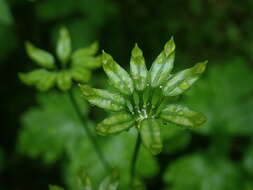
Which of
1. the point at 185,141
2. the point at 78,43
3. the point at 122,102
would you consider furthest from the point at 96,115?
the point at 122,102

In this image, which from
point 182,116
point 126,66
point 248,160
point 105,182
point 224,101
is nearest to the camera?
point 182,116

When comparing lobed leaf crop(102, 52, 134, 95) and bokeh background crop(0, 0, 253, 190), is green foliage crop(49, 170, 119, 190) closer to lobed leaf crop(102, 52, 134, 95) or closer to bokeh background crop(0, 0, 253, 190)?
lobed leaf crop(102, 52, 134, 95)

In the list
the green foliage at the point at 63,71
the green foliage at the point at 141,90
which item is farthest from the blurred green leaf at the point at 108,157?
the green foliage at the point at 141,90

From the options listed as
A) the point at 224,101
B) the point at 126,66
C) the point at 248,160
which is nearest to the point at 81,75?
the point at 126,66

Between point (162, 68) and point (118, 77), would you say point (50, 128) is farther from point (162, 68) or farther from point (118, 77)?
point (162, 68)

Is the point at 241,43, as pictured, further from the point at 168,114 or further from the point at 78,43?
the point at 168,114
